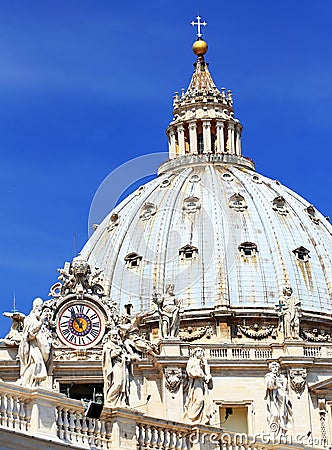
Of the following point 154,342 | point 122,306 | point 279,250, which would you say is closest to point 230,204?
point 279,250

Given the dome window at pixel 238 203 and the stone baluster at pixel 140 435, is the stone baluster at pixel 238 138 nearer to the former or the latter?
the dome window at pixel 238 203

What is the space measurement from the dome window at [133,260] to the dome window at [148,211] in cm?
439

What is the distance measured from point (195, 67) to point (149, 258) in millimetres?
24458

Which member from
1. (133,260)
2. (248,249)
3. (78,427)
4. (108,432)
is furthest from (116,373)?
(248,249)

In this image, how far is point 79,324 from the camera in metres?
91.9

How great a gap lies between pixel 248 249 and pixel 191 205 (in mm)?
7130

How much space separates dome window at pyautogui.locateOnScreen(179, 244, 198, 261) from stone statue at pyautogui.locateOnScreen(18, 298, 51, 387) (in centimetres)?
8936

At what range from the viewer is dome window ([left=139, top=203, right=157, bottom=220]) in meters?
134

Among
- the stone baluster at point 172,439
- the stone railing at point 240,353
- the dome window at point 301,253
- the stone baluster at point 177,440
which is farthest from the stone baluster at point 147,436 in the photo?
the dome window at point 301,253

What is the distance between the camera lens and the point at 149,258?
13012 cm

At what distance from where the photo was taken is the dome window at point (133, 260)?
12988 cm

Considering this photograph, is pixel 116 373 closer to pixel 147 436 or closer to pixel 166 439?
pixel 147 436

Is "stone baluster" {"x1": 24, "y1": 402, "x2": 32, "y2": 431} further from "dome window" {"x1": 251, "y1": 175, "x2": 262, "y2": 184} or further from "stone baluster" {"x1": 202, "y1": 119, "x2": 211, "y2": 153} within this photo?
"stone baluster" {"x1": 202, "y1": 119, "x2": 211, "y2": 153}

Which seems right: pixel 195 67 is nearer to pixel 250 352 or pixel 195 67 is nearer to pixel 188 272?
pixel 188 272
